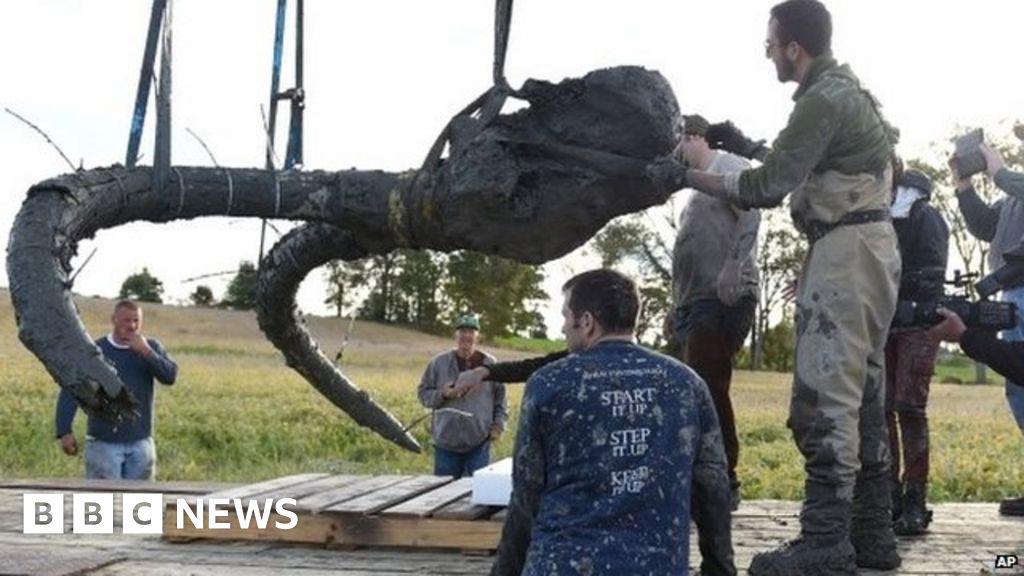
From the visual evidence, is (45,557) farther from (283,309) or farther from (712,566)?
(712,566)

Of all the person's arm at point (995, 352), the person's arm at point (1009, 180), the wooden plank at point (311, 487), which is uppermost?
the person's arm at point (1009, 180)

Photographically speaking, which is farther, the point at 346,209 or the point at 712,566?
the point at 346,209

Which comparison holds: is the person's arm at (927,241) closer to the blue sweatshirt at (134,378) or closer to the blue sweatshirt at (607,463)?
the blue sweatshirt at (607,463)

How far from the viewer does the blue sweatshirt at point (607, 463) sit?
380cm

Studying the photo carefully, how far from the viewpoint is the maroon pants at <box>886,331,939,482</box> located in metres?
6.88

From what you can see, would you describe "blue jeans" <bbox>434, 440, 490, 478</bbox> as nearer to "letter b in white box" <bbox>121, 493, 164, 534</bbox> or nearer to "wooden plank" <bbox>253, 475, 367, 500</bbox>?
"wooden plank" <bbox>253, 475, 367, 500</bbox>

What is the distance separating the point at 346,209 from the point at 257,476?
28.8 ft

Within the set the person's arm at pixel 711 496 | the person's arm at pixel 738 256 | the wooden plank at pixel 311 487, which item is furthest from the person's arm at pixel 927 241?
the wooden plank at pixel 311 487

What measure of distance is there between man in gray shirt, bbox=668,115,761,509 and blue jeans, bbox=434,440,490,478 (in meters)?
2.72

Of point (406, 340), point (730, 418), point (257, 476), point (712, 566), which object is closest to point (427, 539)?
point (730, 418)

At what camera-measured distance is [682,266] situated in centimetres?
694

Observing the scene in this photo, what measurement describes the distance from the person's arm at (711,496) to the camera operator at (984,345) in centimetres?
210

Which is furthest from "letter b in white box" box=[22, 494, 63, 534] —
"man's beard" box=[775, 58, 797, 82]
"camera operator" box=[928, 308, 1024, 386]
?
"camera operator" box=[928, 308, 1024, 386]

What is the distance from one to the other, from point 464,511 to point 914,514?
2184 mm
